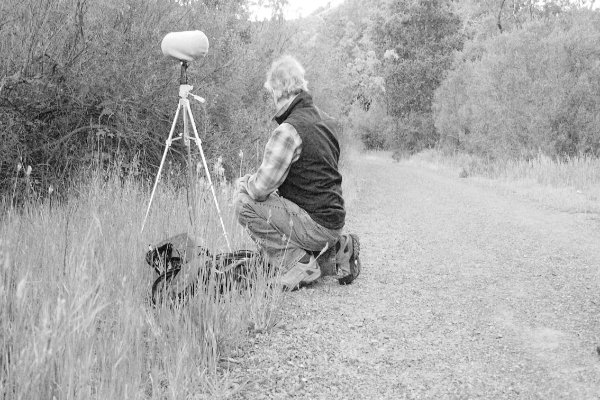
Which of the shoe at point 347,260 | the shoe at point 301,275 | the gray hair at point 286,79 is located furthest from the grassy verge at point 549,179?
the gray hair at point 286,79

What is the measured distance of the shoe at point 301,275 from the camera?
Answer: 468 centimetres

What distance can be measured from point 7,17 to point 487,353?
195 inches

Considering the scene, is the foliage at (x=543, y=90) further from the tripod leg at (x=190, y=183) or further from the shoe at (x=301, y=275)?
the tripod leg at (x=190, y=183)

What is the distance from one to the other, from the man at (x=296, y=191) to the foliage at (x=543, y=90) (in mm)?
11653

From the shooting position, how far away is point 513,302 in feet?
14.8

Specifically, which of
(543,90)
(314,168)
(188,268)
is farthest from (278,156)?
(543,90)

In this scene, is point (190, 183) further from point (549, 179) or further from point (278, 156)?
point (549, 179)

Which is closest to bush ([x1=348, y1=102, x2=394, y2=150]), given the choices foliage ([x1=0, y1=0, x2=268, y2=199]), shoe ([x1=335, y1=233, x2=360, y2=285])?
foliage ([x1=0, y1=0, x2=268, y2=199])

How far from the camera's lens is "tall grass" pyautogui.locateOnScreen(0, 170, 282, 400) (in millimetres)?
2109

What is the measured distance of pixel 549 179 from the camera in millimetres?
12977

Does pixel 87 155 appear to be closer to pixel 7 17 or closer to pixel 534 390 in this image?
pixel 7 17

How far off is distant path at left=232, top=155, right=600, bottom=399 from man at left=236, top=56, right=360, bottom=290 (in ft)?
0.98

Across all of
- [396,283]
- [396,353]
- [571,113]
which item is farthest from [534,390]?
[571,113]

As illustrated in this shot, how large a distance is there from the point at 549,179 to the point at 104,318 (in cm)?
1199
